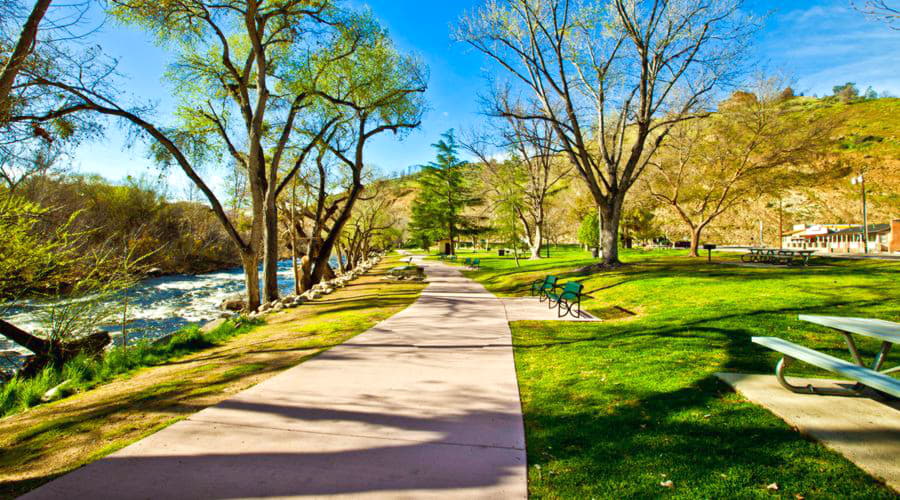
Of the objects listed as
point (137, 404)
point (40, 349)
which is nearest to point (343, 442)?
point (137, 404)

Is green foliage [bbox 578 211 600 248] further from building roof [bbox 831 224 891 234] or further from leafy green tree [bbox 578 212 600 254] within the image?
building roof [bbox 831 224 891 234]

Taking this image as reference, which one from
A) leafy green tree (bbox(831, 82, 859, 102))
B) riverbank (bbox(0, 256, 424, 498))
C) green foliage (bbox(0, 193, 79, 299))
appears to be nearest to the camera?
riverbank (bbox(0, 256, 424, 498))

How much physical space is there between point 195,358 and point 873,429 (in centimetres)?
870

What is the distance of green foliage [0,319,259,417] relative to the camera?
5.16m

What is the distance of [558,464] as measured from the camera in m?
2.97

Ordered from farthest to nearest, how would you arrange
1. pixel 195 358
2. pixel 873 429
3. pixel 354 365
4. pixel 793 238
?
pixel 793 238, pixel 195 358, pixel 354 365, pixel 873 429

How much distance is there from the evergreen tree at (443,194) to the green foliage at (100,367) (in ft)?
134

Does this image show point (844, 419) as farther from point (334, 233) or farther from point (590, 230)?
point (590, 230)

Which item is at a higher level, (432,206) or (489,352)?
(432,206)

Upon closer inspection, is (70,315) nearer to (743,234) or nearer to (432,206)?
(432,206)

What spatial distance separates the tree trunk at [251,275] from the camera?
12961 millimetres

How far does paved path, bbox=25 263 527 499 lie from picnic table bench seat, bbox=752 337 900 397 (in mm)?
2643

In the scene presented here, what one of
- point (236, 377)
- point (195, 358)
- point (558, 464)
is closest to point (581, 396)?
point (558, 464)

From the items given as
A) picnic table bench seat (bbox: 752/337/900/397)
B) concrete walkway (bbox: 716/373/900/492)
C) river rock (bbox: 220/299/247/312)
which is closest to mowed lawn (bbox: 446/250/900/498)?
concrete walkway (bbox: 716/373/900/492)
